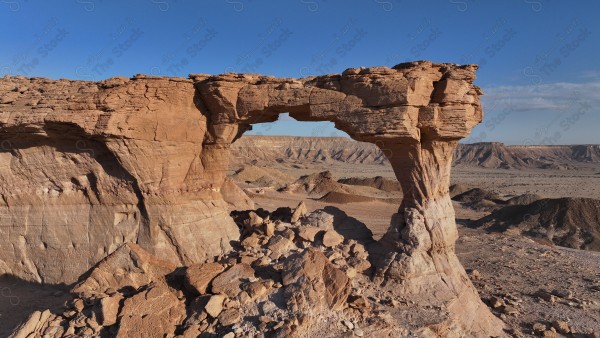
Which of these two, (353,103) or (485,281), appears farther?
(485,281)

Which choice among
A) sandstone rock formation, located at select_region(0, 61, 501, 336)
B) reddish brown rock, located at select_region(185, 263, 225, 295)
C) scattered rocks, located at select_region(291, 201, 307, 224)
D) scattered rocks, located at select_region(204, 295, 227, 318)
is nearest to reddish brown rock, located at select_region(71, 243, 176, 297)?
sandstone rock formation, located at select_region(0, 61, 501, 336)

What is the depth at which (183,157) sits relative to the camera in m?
11.5

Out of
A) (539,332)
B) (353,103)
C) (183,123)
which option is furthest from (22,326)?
(539,332)

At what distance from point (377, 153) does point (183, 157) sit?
11791 centimetres

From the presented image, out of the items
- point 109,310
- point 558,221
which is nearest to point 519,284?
point 109,310

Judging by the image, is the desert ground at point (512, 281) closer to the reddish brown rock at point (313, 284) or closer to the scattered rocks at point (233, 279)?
the reddish brown rock at point (313, 284)

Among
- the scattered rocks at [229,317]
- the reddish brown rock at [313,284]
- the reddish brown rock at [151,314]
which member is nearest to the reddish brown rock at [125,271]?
the reddish brown rock at [151,314]

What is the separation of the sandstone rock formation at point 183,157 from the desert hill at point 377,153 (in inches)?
3029

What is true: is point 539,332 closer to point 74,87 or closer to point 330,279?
point 330,279

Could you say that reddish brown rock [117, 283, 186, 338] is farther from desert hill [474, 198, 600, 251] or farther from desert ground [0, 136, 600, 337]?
desert hill [474, 198, 600, 251]

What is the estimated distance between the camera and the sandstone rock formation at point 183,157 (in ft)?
33.2

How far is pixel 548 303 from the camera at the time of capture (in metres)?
12.1

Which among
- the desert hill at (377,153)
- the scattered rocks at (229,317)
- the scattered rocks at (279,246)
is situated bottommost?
the scattered rocks at (229,317)

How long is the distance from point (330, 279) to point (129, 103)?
6.83 metres
